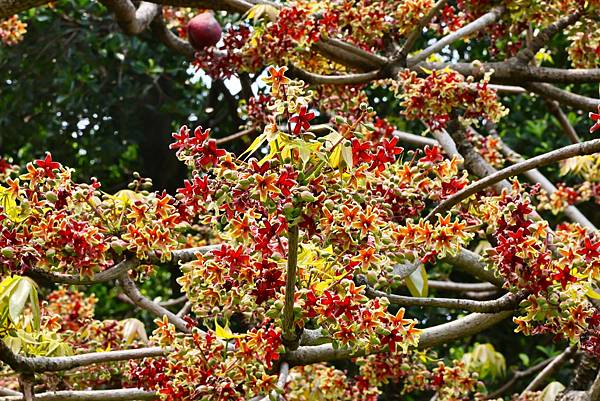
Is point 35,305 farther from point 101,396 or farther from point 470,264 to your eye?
point 470,264

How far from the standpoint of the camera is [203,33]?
14.1 ft

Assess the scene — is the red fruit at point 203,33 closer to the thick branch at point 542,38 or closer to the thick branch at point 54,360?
the thick branch at point 542,38

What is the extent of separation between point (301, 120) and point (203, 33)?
2.59 metres

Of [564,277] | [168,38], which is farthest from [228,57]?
[564,277]

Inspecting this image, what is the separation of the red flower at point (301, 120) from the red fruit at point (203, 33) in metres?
2.54

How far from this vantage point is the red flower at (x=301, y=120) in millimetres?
1821

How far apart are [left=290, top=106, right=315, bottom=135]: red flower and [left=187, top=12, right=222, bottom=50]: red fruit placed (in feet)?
8.34

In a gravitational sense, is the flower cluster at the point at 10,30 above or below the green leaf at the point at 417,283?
above

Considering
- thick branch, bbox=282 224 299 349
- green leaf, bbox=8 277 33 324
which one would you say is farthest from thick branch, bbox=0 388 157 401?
thick branch, bbox=282 224 299 349

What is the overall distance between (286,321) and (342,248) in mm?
243

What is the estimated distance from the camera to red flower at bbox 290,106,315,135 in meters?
1.82

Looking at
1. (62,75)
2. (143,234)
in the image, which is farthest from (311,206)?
(62,75)

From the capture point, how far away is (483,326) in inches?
113

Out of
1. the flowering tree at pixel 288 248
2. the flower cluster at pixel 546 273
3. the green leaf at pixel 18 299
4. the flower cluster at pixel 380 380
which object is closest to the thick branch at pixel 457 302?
the flowering tree at pixel 288 248
